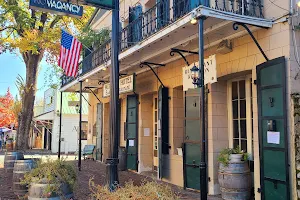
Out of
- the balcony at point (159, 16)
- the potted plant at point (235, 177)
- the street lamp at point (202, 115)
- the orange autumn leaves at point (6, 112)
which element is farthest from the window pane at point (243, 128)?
the orange autumn leaves at point (6, 112)

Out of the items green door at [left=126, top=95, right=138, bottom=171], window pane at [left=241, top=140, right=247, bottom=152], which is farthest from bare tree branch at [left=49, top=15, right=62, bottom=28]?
window pane at [left=241, top=140, right=247, bottom=152]

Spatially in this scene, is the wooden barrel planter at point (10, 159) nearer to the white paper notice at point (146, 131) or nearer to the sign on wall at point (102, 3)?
the white paper notice at point (146, 131)

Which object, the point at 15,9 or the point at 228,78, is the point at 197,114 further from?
the point at 15,9

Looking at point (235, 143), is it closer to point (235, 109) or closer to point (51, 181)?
point (235, 109)

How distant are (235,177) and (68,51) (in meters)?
6.47

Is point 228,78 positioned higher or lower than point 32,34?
lower

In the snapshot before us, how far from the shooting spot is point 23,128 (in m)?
15.8

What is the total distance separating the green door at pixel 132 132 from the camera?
11234mm

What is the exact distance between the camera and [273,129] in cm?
575

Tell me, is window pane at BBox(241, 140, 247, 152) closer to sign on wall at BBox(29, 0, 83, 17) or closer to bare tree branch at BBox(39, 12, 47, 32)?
sign on wall at BBox(29, 0, 83, 17)

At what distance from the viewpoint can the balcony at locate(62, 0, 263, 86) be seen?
620 centimetres

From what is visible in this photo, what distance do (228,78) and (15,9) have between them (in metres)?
9.60

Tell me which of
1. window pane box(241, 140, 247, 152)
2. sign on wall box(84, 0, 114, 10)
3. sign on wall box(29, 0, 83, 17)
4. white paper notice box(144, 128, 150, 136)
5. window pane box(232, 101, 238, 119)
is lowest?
window pane box(241, 140, 247, 152)

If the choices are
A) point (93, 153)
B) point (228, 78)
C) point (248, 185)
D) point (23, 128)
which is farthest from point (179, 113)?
point (23, 128)
